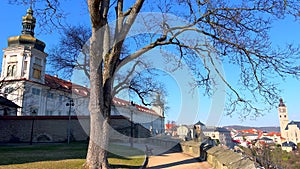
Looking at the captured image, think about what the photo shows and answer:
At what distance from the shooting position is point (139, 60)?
60.5ft

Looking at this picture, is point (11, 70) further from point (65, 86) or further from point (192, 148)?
point (192, 148)

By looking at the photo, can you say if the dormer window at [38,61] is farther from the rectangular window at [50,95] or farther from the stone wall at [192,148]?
the stone wall at [192,148]

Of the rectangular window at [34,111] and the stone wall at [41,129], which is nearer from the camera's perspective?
the stone wall at [41,129]

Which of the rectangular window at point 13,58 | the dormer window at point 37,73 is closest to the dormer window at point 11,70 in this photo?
the rectangular window at point 13,58

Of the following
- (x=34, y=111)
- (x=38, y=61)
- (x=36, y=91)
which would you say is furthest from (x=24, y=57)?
(x=34, y=111)

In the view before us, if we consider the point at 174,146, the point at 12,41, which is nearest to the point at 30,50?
the point at 12,41

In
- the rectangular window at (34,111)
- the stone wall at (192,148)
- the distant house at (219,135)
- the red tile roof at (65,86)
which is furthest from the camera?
the rectangular window at (34,111)

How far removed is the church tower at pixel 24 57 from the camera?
3731cm

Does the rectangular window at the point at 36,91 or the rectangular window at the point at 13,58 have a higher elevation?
the rectangular window at the point at 13,58

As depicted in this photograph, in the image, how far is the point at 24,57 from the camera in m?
37.8

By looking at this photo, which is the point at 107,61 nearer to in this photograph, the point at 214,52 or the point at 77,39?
the point at 214,52

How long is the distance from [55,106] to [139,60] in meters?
28.6

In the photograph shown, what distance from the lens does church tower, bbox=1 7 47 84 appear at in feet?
122

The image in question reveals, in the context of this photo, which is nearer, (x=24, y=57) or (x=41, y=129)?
(x=41, y=129)
